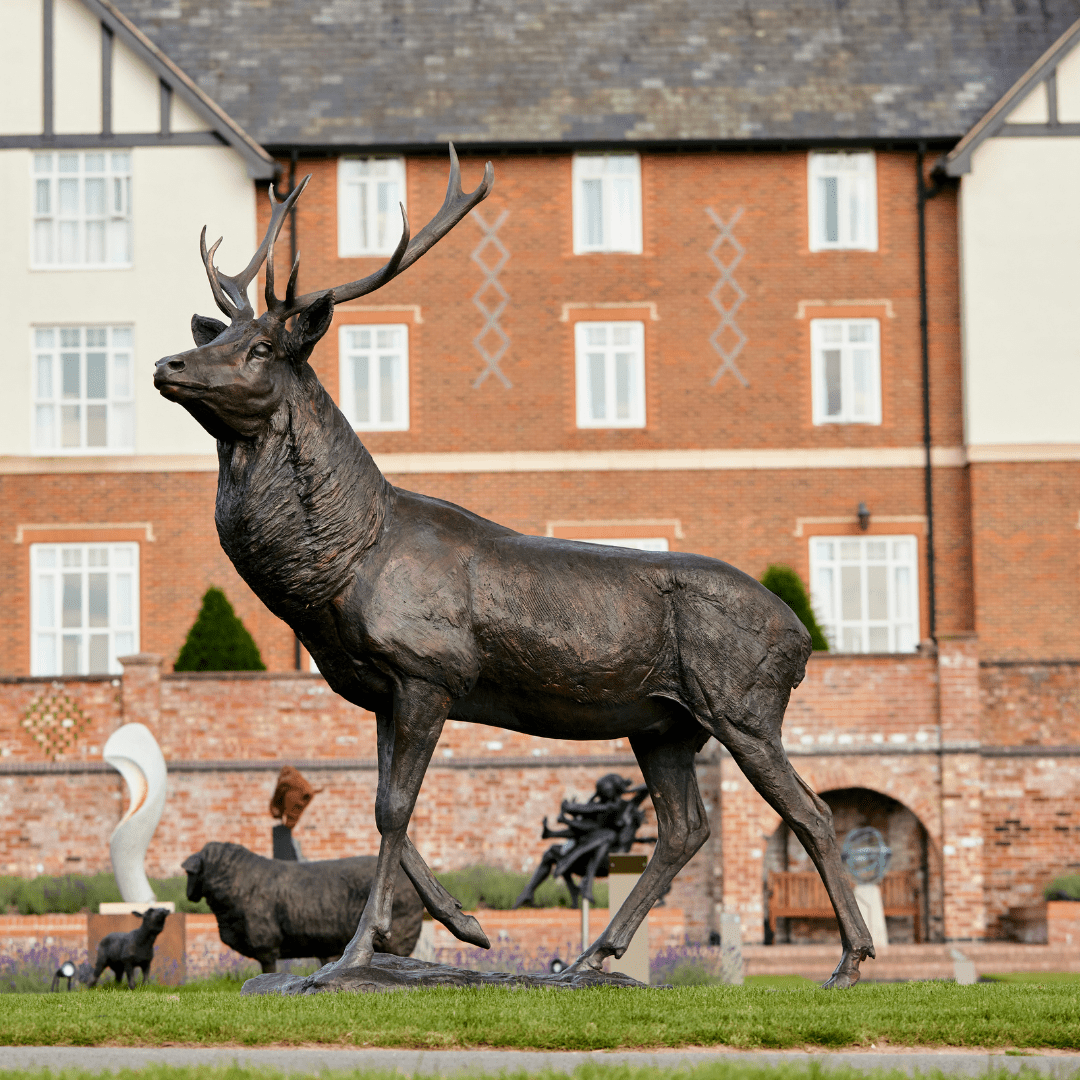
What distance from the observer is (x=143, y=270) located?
99.3 ft

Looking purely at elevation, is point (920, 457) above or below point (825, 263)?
below

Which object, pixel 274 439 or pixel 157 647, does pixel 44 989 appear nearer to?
pixel 274 439

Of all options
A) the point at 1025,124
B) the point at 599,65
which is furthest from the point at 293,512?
the point at 1025,124

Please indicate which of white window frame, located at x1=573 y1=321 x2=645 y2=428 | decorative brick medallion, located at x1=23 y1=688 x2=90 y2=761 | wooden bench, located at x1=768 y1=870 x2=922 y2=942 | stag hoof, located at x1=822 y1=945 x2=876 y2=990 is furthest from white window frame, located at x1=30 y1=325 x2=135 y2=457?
stag hoof, located at x1=822 y1=945 x2=876 y2=990

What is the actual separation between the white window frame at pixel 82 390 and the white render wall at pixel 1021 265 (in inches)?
573

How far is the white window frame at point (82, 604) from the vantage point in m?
29.7

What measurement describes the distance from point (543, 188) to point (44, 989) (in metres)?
18.7

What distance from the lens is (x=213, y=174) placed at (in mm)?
30250

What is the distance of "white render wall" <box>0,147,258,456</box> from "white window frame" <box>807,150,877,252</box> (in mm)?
9882

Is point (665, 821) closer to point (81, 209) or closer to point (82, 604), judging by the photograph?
point (82, 604)

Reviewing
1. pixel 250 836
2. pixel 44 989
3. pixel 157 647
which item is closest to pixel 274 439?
pixel 44 989

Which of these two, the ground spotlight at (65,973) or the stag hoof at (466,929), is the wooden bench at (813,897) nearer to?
the ground spotlight at (65,973)

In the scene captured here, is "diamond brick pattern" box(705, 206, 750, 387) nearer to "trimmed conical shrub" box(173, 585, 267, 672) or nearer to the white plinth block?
"trimmed conical shrub" box(173, 585, 267, 672)

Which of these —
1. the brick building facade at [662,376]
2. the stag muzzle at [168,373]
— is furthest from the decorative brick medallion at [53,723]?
the stag muzzle at [168,373]
